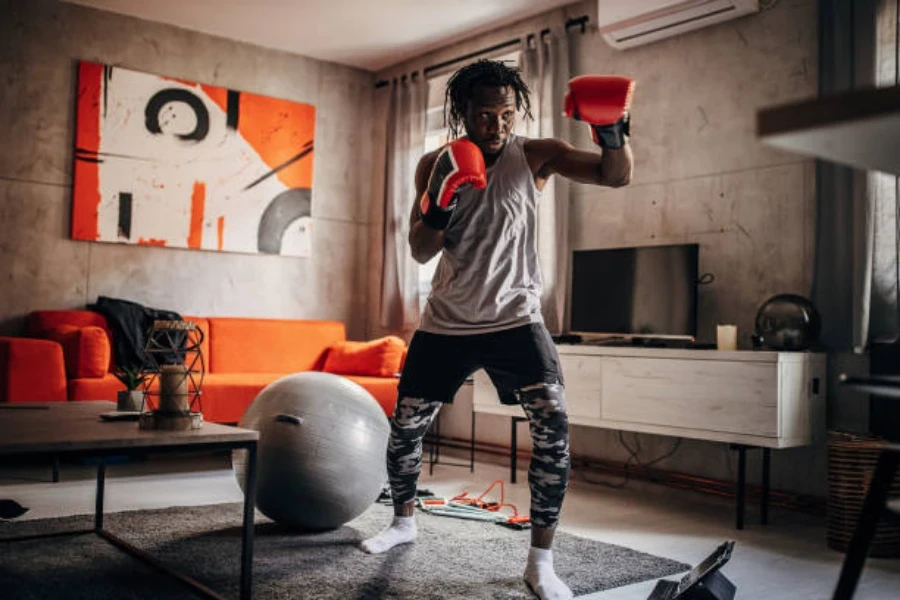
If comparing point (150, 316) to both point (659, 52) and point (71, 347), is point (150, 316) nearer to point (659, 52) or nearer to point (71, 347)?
point (71, 347)

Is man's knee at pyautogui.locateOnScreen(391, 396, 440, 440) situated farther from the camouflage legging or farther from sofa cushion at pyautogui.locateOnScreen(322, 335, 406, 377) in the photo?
sofa cushion at pyautogui.locateOnScreen(322, 335, 406, 377)

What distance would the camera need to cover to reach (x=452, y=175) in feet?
7.62

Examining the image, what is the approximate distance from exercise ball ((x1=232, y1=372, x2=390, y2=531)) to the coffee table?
0.53 m

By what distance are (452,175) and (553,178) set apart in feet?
9.31

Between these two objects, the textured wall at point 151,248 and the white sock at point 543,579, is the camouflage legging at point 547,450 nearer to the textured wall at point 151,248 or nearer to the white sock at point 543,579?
the white sock at point 543,579

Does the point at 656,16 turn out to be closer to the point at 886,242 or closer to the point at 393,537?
the point at 886,242

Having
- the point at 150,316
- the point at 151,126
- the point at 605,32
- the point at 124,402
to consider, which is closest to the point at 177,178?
the point at 151,126

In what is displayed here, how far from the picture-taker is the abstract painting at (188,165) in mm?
5512

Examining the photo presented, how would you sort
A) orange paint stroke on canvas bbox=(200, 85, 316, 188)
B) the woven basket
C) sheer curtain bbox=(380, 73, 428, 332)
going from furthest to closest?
sheer curtain bbox=(380, 73, 428, 332) → orange paint stroke on canvas bbox=(200, 85, 316, 188) → the woven basket

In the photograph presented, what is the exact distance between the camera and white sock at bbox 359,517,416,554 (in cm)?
284

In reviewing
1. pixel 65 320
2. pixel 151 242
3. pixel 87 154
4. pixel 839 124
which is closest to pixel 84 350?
pixel 65 320

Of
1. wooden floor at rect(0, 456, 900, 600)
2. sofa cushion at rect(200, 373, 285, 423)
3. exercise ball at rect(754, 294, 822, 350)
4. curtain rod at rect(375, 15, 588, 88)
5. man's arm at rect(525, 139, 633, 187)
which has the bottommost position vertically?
wooden floor at rect(0, 456, 900, 600)

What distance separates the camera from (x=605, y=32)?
4.67 metres

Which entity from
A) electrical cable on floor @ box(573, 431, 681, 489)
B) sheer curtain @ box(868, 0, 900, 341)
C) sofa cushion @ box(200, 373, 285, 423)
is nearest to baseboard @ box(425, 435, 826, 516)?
electrical cable on floor @ box(573, 431, 681, 489)
